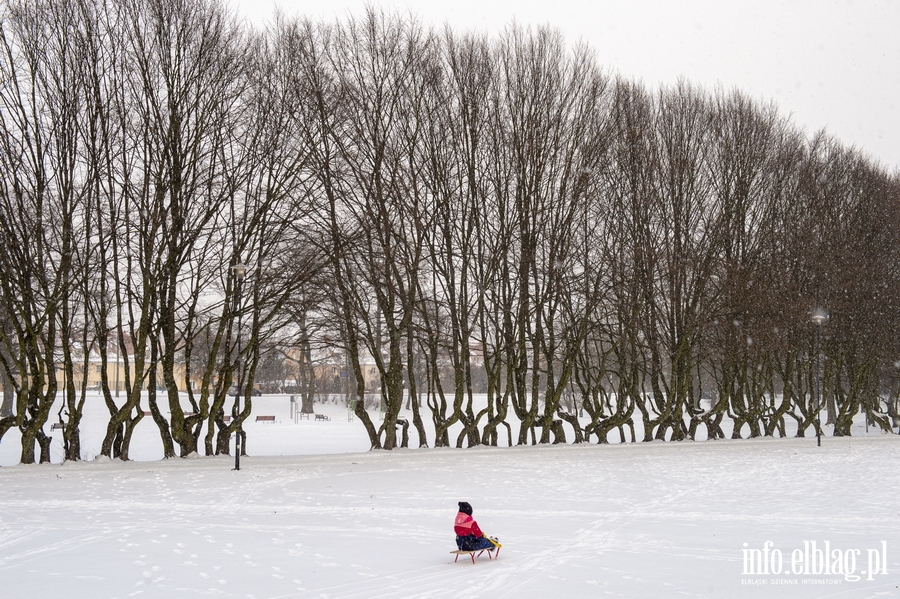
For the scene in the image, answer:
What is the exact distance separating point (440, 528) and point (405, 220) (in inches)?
623

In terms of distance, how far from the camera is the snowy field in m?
8.82

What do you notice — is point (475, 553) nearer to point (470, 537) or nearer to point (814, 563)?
point (470, 537)

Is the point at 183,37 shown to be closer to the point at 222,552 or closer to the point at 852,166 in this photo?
the point at 222,552

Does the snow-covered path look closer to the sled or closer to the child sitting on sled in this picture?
the sled

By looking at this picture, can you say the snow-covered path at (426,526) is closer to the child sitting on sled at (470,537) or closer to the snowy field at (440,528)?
the snowy field at (440,528)

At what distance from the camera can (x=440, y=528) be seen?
12297 mm

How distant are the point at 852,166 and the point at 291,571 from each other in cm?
3527

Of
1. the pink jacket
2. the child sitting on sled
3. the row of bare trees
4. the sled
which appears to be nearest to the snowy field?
the sled

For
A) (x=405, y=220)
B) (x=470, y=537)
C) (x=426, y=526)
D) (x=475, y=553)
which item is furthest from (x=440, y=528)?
(x=405, y=220)

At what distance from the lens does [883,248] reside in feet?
→ 113

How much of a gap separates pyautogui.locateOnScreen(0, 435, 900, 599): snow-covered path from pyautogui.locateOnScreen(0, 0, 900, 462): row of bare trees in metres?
4.72

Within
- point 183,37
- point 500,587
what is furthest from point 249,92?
point 500,587

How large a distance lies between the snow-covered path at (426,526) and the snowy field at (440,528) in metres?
0.05

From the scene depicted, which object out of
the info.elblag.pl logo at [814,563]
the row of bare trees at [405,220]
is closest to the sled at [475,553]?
the info.elblag.pl logo at [814,563]
